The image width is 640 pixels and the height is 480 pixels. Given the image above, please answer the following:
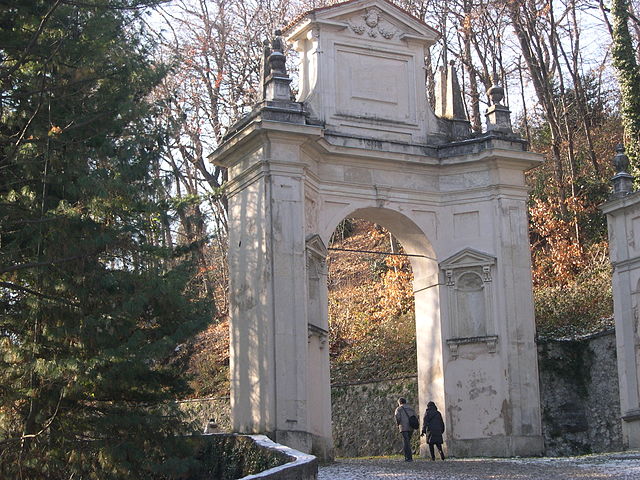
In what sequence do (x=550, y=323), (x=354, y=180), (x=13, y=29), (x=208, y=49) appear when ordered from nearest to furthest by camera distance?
(x=13, y=29) → (x=354, y=180) → (x=550, y=323) → (x=208, y=49)

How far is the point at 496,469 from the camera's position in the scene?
1650 cm

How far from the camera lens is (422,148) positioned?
21.8 m

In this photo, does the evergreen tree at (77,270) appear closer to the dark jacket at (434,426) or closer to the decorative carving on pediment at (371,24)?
the dark jacket at (434,426)

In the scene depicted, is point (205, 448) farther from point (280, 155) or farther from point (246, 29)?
point (246, 29)

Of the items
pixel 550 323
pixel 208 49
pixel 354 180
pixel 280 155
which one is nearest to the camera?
pixel 280 155

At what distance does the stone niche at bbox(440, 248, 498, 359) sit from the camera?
21297mm

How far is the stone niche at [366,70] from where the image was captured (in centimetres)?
2130

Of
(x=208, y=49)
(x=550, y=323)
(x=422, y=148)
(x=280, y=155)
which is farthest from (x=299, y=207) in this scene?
(x=208, y=49)

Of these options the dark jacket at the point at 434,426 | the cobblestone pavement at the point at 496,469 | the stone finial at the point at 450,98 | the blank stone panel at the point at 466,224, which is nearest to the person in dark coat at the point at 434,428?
the dark jacket at the point at 434,426

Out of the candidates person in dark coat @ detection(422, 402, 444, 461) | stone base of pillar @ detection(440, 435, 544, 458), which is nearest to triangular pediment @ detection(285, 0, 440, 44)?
person in dark coat @ detection(422, 402, 444, 461)

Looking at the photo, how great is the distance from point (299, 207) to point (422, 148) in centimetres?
337

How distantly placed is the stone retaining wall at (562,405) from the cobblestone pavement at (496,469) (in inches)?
144

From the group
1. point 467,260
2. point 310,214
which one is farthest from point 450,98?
point 310,214

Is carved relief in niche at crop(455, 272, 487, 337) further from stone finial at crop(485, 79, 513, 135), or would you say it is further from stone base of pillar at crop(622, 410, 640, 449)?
stone base of pillar at crop(622, 410, 640, 449)
